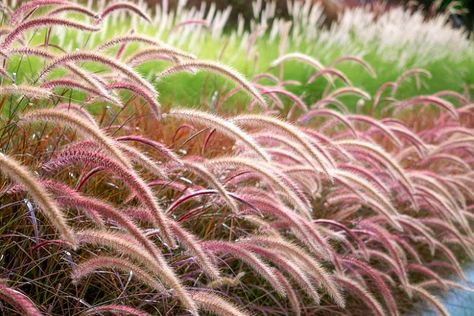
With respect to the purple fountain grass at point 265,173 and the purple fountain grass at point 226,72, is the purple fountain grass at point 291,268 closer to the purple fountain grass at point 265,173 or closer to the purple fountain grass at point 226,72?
the purple fountain grass at point 265,173

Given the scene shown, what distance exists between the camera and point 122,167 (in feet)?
4.99

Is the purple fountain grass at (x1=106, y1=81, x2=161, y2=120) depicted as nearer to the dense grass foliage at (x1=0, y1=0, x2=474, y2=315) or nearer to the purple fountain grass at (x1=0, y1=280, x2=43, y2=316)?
the dense grass foliage at (x1=0, y1=0, x2=474, y2=315)

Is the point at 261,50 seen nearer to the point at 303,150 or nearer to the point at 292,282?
the point at 292,282

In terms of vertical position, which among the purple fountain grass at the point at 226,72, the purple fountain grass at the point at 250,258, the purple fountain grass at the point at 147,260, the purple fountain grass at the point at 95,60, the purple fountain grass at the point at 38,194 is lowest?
the purple fountain grass at the point at 250,258

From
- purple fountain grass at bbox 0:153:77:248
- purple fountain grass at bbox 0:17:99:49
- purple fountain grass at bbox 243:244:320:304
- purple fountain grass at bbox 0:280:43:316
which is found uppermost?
purple fountain grass at bbox 0:17:99:49

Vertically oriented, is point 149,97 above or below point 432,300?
above

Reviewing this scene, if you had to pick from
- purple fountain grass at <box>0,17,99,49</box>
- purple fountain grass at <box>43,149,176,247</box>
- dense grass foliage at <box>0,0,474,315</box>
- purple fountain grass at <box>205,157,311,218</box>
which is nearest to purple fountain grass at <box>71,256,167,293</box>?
dense grass foliage at <box>0,0,474,315</box>

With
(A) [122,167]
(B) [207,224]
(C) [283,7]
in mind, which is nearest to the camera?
(A) [122,167]

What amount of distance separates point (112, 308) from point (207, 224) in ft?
2.95

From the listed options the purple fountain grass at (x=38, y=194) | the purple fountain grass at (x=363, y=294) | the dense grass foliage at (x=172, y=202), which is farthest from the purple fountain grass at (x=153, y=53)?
the purple fountain grass at (x=363, y=294)

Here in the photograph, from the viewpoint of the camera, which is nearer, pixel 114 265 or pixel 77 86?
pixel 114 265

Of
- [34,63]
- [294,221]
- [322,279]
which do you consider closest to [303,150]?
[294,221]

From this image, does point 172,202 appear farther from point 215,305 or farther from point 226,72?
point 215,305

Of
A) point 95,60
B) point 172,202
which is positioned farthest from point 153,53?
point 172,202
